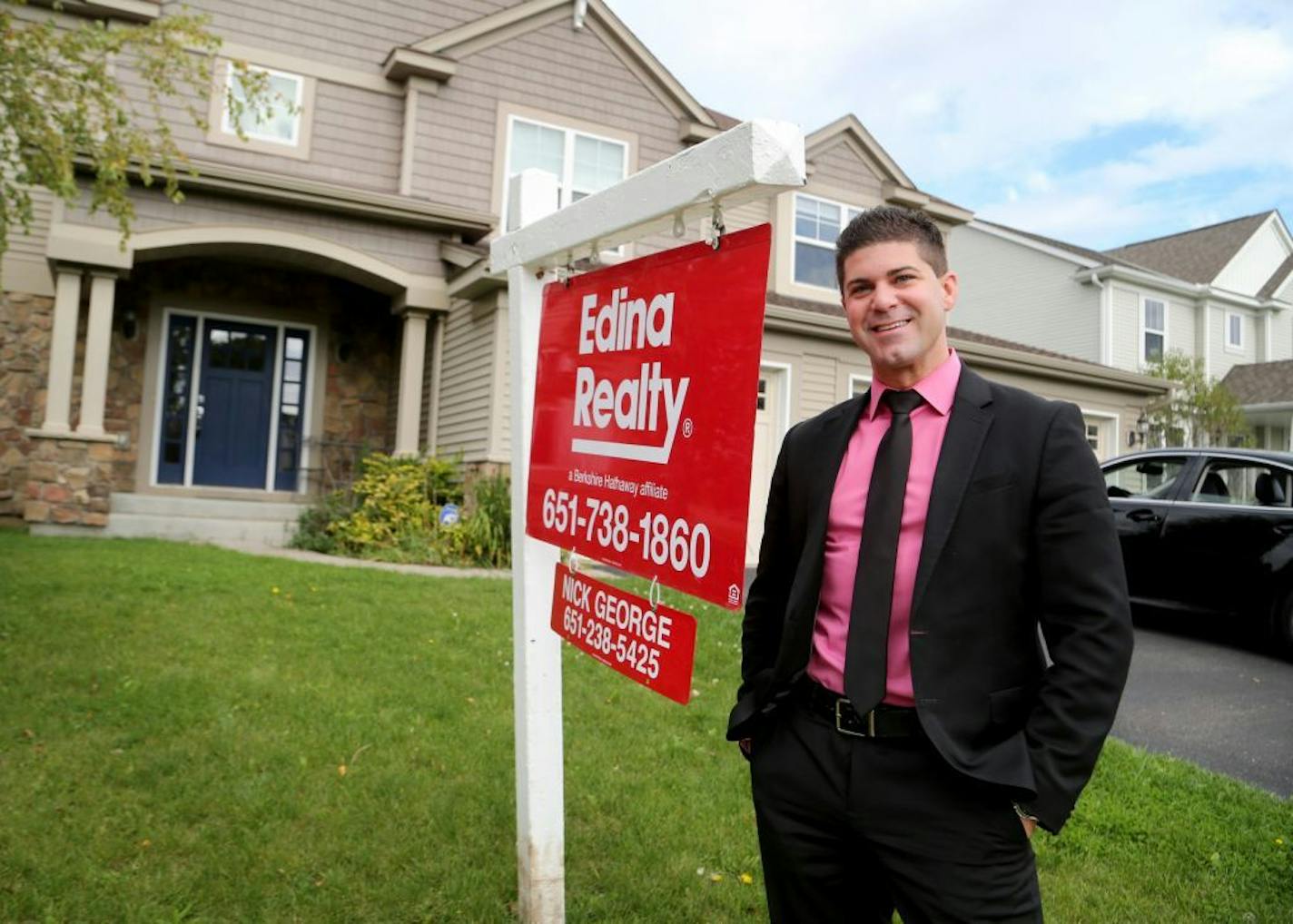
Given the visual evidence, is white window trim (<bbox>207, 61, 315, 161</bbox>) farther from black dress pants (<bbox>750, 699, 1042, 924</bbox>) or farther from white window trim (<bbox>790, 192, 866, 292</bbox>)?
black dress pants (<bbox>750, 699, 1042, 924</bbox>)

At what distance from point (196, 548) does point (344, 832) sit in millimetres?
6460

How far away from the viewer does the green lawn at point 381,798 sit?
2.94 metres

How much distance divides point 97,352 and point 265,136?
349cm

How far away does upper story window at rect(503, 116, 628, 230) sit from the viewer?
41.1ft

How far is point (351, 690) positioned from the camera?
4.68 metres

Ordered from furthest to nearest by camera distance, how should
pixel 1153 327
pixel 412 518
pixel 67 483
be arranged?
pixel 1153 327 < pixel 412 518 < pixel 67 483

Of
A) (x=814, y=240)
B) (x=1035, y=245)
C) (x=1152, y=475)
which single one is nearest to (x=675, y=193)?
(x=1152, y=475)

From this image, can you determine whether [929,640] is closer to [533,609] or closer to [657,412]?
[657,412]

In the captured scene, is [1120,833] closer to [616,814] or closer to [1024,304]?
[616,814]

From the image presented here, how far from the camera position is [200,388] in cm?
1192

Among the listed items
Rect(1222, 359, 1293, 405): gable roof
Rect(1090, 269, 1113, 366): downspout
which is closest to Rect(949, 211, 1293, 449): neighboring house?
Rect(1090, 269, 1113, 366): downspout

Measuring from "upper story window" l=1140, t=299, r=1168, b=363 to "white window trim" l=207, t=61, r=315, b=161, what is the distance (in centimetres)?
1823

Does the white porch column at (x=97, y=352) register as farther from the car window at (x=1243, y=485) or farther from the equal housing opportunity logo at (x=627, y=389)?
the car window at (x=1243, y=485)

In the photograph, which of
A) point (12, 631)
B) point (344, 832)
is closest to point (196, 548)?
point (12, 631)
